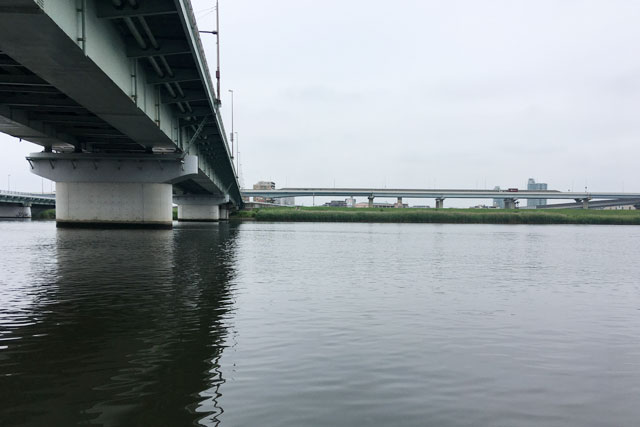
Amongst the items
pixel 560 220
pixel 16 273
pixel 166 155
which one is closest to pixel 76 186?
pixel 166 155

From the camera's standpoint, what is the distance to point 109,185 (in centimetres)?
5200

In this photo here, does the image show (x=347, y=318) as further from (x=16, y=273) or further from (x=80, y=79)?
(x=80, y=79)

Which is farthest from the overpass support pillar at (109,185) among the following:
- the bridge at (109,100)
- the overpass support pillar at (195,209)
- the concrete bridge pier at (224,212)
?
the concrete bridge pier at (224,212)

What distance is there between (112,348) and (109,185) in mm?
48210

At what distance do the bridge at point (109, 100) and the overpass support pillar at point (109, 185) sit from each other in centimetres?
11

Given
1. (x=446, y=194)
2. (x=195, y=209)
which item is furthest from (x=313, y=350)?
(x=446, y=194)

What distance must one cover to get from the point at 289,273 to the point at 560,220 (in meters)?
98.5

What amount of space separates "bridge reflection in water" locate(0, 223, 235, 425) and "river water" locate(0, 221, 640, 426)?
35mm

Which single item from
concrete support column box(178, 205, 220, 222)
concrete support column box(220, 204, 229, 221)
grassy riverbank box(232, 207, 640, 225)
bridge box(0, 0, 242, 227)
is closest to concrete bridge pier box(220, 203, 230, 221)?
concrete support column box(220, 204, 229, 221)

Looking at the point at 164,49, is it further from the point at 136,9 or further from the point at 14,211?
the point at 14,211

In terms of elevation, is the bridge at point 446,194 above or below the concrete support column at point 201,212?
above

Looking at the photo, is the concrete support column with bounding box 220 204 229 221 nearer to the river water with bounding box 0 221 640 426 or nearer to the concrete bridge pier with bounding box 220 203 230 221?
the concrete bridge pier with bounding box 220 203 230 221

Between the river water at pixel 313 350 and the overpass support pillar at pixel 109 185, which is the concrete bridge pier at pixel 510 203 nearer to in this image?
the overpass support pillar at pixel 109 185

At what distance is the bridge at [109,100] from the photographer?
18.0 metres
